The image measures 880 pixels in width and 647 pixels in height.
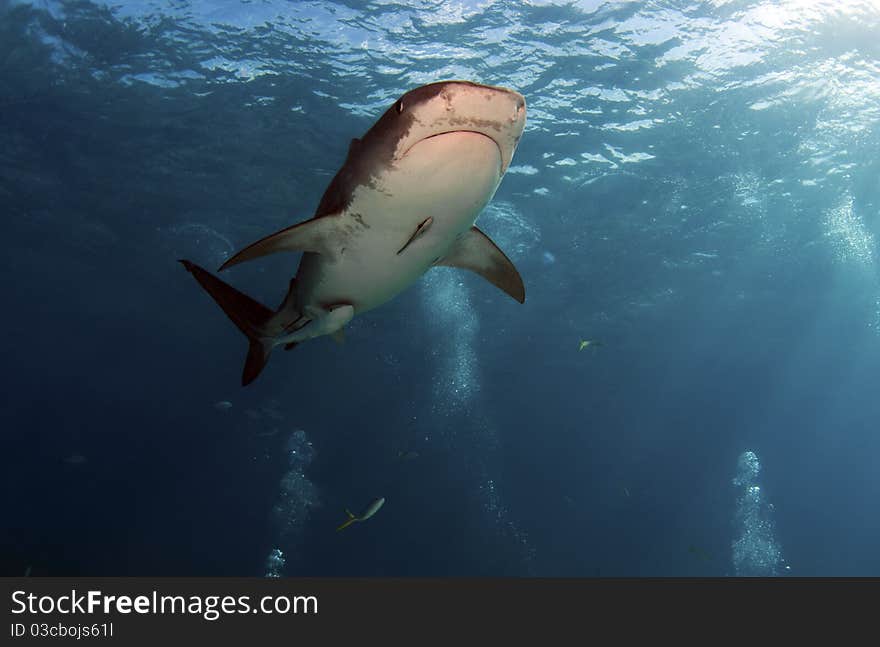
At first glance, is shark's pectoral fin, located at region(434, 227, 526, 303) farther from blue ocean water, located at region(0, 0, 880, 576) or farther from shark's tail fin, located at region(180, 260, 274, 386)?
blue ocean water, located at region(0, 0, 880, 576)

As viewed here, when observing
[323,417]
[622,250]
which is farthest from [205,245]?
[323,417]

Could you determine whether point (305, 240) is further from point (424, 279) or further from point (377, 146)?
point (424, 279)

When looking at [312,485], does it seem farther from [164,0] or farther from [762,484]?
[762,484]

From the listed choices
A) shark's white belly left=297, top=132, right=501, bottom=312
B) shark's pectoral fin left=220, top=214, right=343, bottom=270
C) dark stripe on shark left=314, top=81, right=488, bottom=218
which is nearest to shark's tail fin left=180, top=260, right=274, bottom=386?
shark's white belly left=297, top=132, right=501, bottom=312

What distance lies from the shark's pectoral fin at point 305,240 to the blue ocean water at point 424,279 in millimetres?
9135

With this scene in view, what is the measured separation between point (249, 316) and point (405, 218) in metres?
2.11

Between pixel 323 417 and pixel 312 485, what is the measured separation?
9.93 metres

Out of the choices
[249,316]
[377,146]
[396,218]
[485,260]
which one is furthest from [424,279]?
[377,146]

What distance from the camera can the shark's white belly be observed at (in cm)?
307

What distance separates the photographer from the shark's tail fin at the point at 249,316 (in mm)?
4879

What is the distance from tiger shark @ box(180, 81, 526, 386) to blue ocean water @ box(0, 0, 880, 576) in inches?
325

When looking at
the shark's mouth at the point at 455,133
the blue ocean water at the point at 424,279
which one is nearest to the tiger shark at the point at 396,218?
the shark's mouth at the point at 455,133

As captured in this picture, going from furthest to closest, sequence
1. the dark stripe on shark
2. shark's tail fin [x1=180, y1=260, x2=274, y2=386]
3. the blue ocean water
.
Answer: the blue ocean water, shark's tail fin [x1=180, y1=260, x2=274, y2=386], the dark stripe on shark

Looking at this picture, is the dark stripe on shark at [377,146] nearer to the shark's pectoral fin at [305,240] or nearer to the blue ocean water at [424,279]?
the shark's pectoral fin at [305,240]
